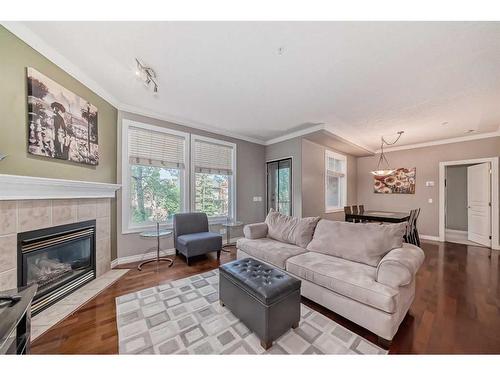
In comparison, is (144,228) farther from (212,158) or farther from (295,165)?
(295,165)

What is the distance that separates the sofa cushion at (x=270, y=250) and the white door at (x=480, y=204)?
513 centimetres

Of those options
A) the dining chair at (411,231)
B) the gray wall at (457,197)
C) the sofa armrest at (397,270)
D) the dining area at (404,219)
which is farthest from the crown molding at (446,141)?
the sofa armrest at (397,270)

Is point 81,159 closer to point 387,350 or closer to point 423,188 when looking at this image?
point 387,350

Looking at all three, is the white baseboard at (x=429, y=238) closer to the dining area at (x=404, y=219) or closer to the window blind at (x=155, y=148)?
the dining area at (x=404, y=219)

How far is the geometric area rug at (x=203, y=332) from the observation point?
1.42 meters

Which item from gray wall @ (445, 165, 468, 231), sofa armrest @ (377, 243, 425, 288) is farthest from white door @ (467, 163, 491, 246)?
sofa armrest @ (377, 243, 425, 288)

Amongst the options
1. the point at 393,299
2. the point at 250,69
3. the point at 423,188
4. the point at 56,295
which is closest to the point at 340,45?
the point at 250,69

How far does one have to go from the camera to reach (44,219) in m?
1.97

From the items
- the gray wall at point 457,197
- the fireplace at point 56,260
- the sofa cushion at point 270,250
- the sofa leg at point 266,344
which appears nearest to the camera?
the sofa leg at point 266,344

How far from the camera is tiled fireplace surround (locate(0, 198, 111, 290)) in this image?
1627 mm

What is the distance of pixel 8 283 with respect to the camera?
1.64m

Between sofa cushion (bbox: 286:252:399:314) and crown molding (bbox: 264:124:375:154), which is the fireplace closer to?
sofa cushion (bbox: 286:252:399:314)

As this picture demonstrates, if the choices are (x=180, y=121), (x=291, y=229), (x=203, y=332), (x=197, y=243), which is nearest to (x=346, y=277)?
(x=291, y=229)
